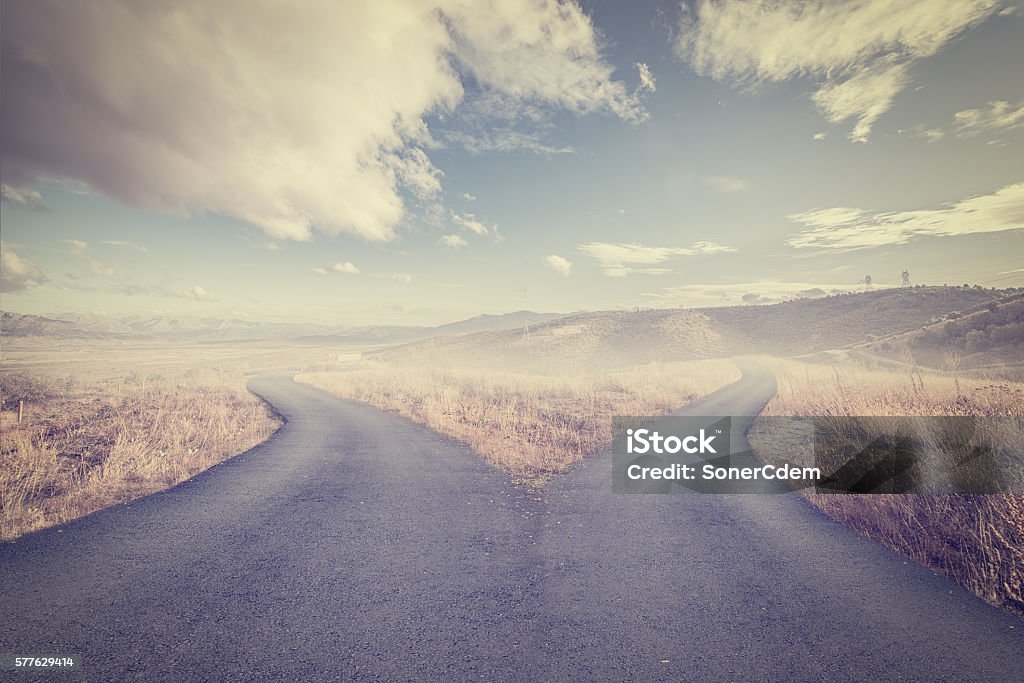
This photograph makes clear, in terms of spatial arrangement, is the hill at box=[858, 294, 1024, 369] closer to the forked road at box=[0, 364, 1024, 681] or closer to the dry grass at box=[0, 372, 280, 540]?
the forked road at box=[0, 364, 1024, 681]

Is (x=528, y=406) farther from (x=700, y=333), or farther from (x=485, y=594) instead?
(x=700, y=333)

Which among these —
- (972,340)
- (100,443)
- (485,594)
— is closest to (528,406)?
(485,594)

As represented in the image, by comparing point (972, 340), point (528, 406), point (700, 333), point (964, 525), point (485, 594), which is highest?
point (700, 333)

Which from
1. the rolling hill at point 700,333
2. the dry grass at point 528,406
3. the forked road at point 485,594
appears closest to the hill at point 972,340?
the rolling hill at point 700,333

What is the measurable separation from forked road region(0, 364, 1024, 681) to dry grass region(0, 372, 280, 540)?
1.17 metres

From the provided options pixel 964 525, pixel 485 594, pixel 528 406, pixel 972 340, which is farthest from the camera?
pixel 972 340

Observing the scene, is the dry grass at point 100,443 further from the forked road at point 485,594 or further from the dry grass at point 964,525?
the dry grass at point 964,525

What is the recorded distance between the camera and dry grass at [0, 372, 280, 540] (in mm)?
7191

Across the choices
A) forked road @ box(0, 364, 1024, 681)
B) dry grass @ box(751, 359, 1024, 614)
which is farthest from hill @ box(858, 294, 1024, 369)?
forked road @ box(0, 364, 1024, 681)
